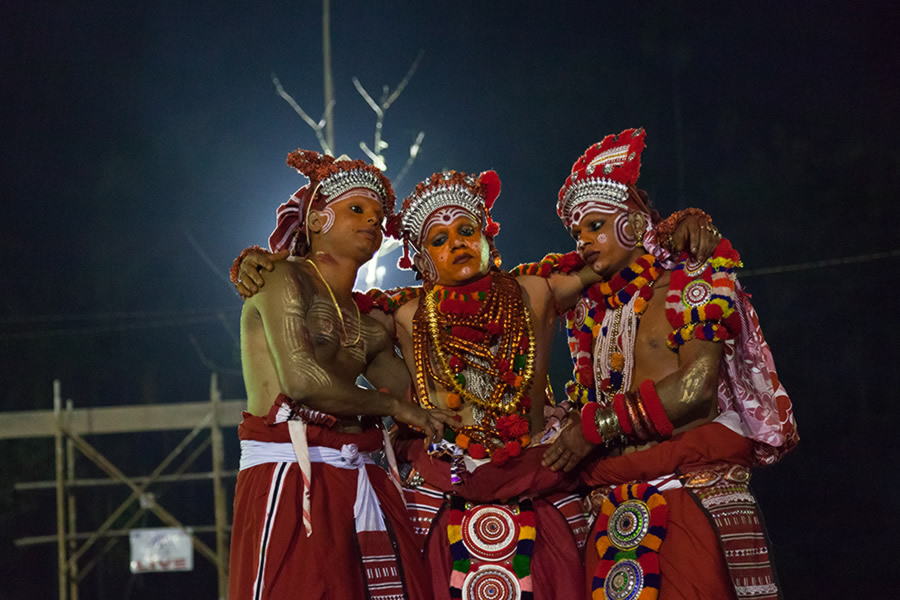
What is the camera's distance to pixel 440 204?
3689mm

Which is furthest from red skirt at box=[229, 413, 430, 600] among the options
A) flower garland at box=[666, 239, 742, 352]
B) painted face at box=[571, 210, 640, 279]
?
flower garland at box=[666, 239, 742, 352]

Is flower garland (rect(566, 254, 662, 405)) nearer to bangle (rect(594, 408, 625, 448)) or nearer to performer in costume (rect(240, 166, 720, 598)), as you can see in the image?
performer in costume (rect(240, 166, 720, 598))

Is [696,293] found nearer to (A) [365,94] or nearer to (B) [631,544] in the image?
(B) [631,544]

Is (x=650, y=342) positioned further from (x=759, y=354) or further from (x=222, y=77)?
(x=222, y=77)

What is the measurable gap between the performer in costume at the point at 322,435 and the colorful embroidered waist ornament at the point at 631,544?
646 mm

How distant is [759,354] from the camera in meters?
3.34

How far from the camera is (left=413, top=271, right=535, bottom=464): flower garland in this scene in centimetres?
346

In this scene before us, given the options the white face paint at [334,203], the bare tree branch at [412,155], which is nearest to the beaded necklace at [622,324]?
the white face paint at [334,203]

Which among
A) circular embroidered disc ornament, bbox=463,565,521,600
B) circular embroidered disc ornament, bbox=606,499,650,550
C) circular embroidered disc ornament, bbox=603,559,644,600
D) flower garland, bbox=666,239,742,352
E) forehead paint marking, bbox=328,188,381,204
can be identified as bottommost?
circular embroidered disc ornament, bbox=603,559,644,600

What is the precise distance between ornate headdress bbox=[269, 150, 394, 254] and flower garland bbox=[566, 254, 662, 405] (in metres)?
0.89

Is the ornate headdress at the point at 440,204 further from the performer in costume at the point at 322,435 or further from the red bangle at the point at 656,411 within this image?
the red bangle at the point at 656,411

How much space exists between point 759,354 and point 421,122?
701 cm

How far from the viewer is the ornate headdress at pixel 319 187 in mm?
3703

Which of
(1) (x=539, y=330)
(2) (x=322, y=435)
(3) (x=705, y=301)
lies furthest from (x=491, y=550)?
(3) (x=705, y=301)
